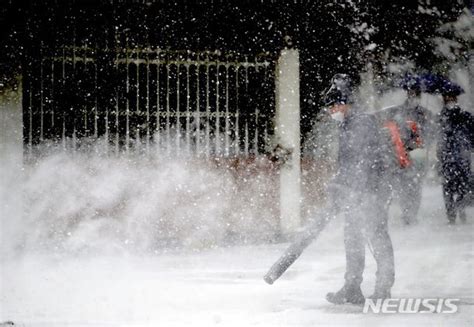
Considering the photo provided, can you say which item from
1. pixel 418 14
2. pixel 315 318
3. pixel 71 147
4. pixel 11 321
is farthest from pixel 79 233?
pixel 418 14

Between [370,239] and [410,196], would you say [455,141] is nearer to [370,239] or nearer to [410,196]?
[410,196]

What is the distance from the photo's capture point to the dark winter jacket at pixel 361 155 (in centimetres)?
607

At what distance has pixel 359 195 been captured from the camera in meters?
6.02

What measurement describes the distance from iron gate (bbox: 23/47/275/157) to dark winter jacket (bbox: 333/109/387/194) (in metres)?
4.09

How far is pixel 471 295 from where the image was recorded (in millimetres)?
6496

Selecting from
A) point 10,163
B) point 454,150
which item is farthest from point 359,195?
point 454,150

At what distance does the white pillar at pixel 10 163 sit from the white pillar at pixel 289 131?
352 cm

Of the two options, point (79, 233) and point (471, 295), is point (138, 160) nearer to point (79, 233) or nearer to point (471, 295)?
point (79, 233)

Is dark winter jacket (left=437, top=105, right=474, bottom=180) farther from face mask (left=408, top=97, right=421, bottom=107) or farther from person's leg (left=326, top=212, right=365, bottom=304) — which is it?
person's leg (left=326, top=212, right=365, bottom=304)

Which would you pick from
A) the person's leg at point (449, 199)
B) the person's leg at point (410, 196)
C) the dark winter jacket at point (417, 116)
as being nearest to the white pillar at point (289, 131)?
the dark winter jacket at point (417, 116)

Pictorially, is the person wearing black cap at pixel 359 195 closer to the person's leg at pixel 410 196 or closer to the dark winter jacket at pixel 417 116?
the dark winter jacket at pixel 417 116

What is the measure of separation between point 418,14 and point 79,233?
6.30 m

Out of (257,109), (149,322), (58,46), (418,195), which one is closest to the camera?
(149,322)

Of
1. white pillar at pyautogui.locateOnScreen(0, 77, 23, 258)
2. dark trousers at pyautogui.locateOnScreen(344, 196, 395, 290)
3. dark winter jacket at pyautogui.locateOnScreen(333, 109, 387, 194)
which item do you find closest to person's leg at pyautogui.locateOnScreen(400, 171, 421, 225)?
dark trousers at pyautogui.locateOnScreen(344, 196, 395, 290)
